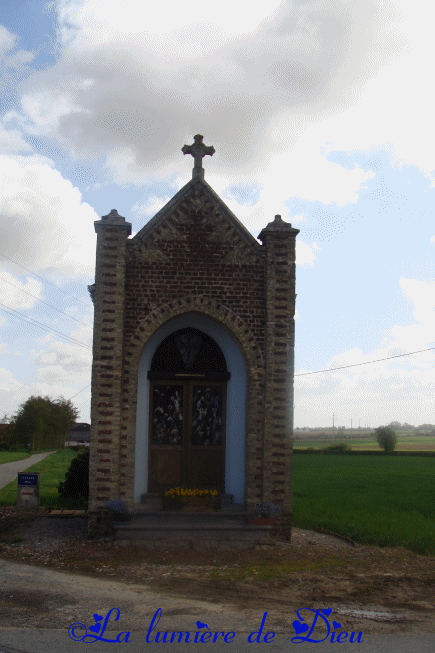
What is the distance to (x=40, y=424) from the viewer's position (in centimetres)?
6881

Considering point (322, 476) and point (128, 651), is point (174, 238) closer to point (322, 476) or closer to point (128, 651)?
point (128, 651)

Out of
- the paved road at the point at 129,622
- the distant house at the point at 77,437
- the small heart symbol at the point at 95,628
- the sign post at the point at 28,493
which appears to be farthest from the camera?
the distant house at the point at 77,437

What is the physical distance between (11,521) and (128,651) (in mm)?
8866

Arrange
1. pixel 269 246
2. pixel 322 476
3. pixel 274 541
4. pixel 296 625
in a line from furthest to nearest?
1. pixel 322 476
2. pixel 269 246
3. pixel 274 541
4. pixel 296 625

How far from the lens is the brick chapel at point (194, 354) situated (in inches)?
452

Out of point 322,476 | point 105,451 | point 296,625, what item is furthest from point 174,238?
point 322,476

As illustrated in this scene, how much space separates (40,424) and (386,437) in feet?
133

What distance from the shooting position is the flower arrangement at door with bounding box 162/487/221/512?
11.4 meters

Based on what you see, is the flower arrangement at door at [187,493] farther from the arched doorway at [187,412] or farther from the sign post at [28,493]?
Result: the sign post at [28,493]

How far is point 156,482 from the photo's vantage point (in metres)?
12.5

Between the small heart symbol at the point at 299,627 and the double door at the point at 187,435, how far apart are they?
5.94 meters

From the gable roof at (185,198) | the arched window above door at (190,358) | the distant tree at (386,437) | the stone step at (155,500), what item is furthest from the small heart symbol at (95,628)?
the distant tree at (386,437)

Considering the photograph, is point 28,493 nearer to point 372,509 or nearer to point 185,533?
point 185,533

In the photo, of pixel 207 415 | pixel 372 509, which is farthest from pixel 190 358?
pixel 372 509
